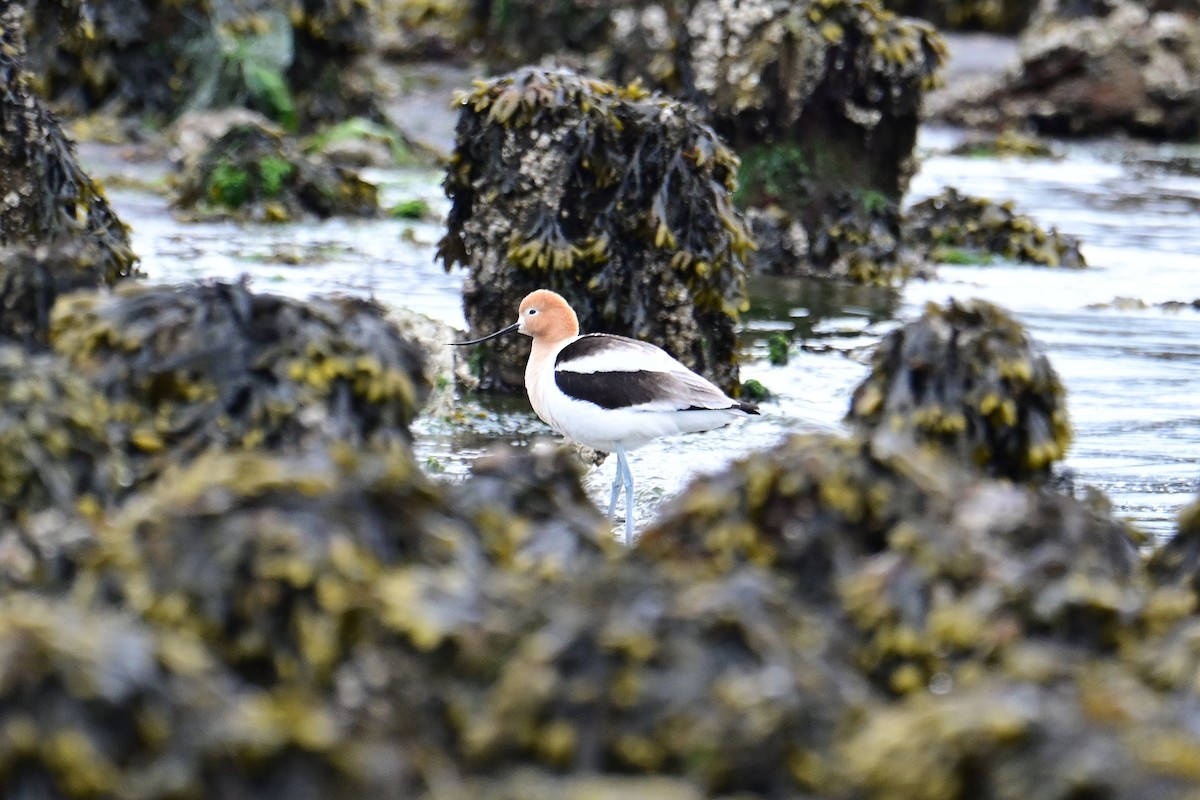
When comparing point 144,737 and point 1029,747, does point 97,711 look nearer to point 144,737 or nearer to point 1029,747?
point 144,737

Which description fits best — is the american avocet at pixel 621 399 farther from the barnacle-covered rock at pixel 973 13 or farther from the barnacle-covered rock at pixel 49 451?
the barnacle-covered rock at pixel 973 13

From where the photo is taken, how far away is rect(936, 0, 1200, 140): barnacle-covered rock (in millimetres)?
23594

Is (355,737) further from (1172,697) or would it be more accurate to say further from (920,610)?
(1172,697)

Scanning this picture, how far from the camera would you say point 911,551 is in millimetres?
3275

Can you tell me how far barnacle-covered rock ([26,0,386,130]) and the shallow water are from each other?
1857 mm

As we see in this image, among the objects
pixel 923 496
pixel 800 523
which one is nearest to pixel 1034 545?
pixel 923 496

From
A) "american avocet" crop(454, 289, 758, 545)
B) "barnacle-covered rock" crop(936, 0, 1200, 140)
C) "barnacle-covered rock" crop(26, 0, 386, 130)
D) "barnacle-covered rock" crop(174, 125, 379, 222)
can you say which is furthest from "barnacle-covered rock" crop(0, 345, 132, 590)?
"barnacle-covered rock" crop(936, 0, 1200, 140)

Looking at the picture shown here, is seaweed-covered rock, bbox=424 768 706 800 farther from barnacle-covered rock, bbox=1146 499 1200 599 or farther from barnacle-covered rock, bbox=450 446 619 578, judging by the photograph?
barnacle-covered rock, bbox=1146 499 1200 599

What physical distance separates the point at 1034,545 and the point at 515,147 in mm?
5324

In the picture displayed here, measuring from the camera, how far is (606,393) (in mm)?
6566

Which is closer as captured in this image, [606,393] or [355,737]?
[355,737]

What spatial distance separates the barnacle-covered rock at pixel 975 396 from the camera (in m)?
4.23

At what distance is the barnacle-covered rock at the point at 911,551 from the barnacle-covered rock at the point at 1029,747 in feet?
1.27

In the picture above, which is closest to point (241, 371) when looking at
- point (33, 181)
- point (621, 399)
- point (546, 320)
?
point (621, 399)
